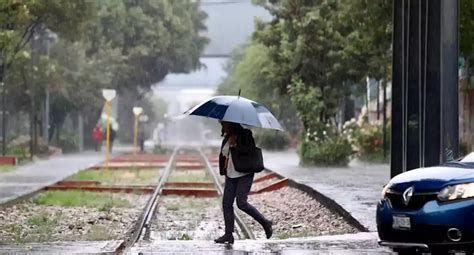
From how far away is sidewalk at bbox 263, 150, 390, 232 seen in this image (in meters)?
18.8

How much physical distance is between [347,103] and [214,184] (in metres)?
19.6

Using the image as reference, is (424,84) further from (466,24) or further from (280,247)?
(280,247)

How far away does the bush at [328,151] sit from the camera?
40125 millimetres

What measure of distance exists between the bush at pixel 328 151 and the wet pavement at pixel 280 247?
24.9 meters

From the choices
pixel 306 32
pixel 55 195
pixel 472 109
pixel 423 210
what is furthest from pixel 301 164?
pixel 423 210

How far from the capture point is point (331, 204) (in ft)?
69.7

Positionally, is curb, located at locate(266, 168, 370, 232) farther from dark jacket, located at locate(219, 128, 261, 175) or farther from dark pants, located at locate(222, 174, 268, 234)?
dark jacket, located at locate(219, 128, 261, 175)

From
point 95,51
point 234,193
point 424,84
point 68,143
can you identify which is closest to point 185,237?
point 234,193

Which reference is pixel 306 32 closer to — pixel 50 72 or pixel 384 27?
pixel 384 27

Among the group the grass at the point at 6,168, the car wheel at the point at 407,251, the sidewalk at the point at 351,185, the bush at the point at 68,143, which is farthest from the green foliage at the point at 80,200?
the bush at the point at 68,143

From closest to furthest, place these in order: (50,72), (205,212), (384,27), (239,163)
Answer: (239,163), (205,212), (384,27), (50,72)

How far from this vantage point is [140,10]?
6862 centimetres

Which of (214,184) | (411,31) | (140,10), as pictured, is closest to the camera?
(411,31)

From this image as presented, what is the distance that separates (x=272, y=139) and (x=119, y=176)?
34899 millimetres
